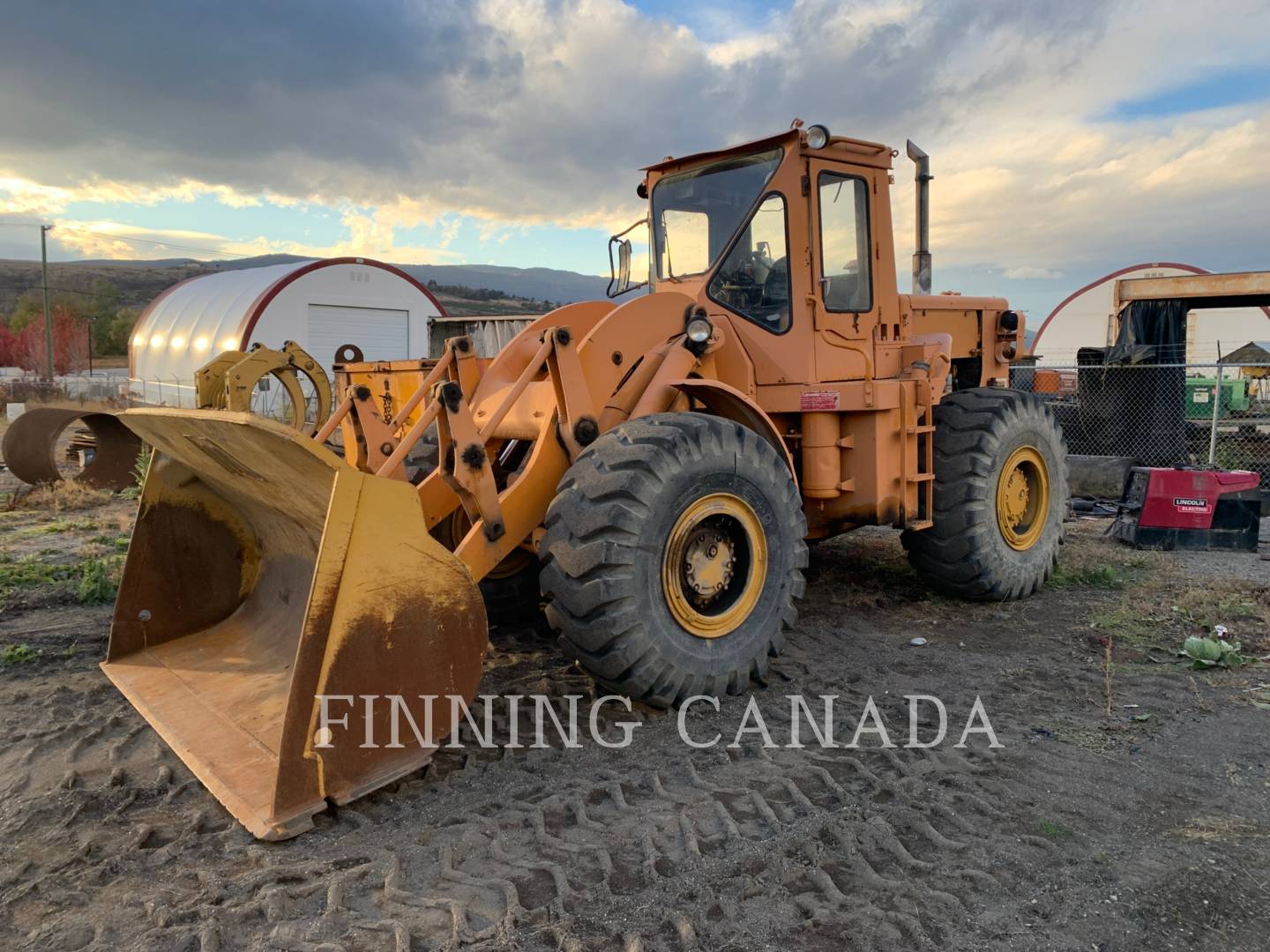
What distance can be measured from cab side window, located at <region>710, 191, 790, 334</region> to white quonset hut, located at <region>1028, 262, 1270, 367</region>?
73.3ft

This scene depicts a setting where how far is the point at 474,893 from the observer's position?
2.75m

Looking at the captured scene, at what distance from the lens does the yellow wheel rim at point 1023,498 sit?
6328mm

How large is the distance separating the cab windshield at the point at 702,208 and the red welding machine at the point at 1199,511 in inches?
199

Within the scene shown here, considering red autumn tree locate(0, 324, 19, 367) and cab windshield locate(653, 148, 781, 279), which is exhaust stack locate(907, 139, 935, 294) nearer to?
cab windshield locate(653, 148, 781, 279)

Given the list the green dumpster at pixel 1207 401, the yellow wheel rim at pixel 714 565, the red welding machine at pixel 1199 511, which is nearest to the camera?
the yellow wheel rim at pixel 714 565

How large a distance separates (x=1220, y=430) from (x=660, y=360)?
39.9 feet

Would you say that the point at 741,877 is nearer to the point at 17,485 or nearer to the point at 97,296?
the point at 17,485

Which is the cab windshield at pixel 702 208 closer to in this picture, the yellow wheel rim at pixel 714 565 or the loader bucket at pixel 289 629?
the yellow wheel rim at pixel 714 565

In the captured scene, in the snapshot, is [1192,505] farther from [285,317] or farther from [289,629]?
[285,317]

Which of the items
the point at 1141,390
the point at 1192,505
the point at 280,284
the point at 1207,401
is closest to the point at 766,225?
the point at 1192,505

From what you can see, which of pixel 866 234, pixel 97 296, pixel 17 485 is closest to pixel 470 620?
pixel 866 234

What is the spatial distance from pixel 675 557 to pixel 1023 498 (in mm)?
3599

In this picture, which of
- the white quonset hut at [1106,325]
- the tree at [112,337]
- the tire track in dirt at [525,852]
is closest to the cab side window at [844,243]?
the tire track in dirt at [525,852]

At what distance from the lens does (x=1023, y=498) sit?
660 cm
